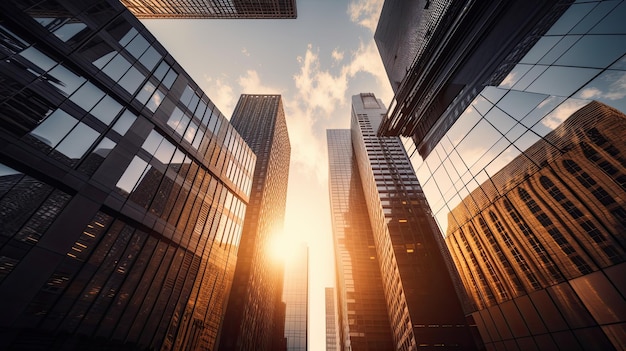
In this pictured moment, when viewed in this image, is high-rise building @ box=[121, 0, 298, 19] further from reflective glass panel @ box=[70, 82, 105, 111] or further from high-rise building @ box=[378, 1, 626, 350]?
reflective glass panel @ box=[70, 82, 105, 111]

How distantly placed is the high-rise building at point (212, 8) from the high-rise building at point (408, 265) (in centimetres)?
5012

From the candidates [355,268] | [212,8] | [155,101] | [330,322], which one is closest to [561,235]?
[155,101]

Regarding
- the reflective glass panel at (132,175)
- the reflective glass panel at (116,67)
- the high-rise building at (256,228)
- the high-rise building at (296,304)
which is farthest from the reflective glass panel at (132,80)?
the high-rise building at (296,304)

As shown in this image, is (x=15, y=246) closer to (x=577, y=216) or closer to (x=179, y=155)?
(x=179, y=155)

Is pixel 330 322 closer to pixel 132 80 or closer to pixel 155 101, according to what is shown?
pixel 155 101

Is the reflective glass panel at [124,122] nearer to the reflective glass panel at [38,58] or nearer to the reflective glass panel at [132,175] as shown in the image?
the reflective glass panel at [132,175]

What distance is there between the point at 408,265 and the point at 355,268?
32414 mm

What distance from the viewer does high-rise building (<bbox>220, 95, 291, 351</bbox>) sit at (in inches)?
2079

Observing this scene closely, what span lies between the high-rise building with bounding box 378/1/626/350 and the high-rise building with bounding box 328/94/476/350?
37.4m

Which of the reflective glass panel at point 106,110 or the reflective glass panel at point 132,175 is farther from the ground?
the reflective glass panel at point 106,110

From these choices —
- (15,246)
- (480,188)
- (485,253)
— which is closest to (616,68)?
(480,188)

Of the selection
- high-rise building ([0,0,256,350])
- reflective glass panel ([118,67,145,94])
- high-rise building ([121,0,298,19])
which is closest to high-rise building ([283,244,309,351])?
high-rise building ([0,0,256,350])

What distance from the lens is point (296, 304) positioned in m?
163

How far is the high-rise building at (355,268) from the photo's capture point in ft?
226
